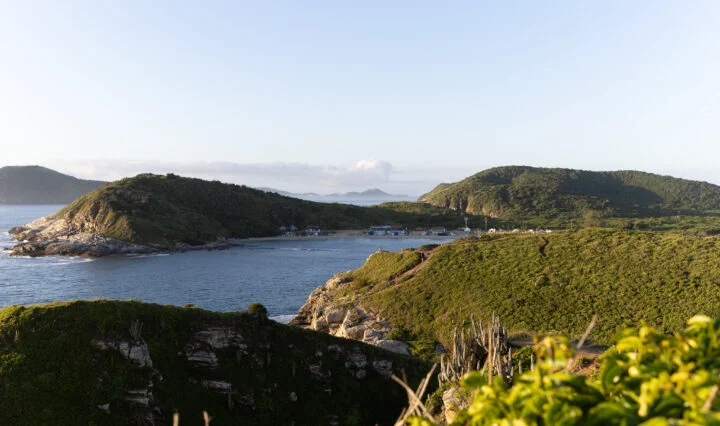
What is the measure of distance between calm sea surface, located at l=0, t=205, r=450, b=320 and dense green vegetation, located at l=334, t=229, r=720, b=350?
26.7 m

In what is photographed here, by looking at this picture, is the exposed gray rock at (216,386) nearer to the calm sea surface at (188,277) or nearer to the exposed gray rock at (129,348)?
the exposed gray rock at (129,348)

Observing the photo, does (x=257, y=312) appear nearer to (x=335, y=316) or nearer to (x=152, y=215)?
(x=335, y=316)

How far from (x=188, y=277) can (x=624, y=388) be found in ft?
363

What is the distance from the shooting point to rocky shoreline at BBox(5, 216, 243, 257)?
132 m

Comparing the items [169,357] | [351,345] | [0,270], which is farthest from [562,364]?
[0,270]

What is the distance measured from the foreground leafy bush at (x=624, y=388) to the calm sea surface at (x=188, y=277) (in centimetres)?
6716

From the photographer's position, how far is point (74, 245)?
135 metres

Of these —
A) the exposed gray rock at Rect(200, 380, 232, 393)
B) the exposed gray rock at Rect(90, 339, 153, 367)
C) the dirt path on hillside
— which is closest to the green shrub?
the exposed gray rock at Rect(200, 380, 232, 393)

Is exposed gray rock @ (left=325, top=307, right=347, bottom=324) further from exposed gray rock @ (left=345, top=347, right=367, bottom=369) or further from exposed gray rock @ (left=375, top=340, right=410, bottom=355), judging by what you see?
exposed gray rock @ (left=345, top=347, right=367, bottom=369)

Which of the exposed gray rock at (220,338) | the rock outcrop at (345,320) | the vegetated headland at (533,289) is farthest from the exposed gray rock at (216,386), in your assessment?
the vegetated headland at (533,289)

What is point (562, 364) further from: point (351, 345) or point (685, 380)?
point (351, 345)

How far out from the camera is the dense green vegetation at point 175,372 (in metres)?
20.9

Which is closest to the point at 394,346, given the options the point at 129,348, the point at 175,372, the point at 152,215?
the point at 175,372

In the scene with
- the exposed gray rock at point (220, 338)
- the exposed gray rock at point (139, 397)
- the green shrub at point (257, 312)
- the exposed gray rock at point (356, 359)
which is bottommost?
the exposed gray rock at point (356, 359)
